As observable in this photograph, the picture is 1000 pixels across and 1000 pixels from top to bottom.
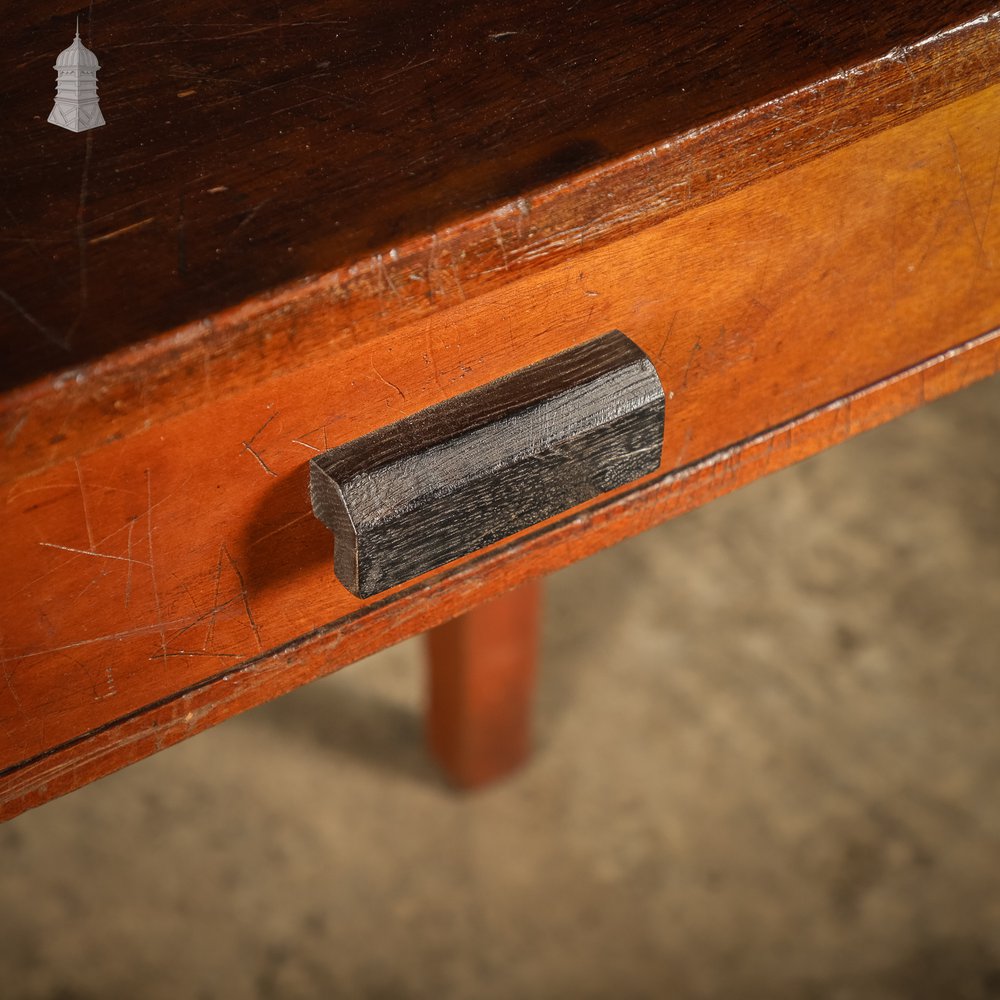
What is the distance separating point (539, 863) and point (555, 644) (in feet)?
0.87

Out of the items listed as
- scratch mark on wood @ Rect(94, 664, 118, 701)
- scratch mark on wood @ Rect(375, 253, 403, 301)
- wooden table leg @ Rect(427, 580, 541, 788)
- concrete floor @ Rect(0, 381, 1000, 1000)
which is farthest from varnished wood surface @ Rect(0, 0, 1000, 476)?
concrete floor @ Rect(0, 381, 1000, 1000)

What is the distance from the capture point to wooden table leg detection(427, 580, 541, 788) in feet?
3.90

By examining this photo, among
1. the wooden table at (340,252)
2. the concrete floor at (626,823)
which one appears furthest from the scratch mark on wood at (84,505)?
the concrete floor at (626,823)

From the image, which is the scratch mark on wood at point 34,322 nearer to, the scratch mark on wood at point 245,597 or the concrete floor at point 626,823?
the scratch mark on wood at point 245,597

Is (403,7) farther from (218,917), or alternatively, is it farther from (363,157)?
(218,917)

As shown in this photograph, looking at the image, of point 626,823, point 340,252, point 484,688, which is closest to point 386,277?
point 340,252

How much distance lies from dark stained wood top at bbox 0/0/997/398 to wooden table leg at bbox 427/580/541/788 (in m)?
0.71

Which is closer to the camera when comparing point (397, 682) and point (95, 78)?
point (95, 78)

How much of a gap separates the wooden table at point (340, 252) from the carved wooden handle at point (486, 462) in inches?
0.6

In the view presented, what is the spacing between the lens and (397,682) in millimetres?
1503

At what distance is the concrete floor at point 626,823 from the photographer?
1259mm

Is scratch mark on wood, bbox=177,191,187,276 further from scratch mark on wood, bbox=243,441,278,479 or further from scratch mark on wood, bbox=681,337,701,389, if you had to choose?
scratch mark on wood, bbox=681,337,701,389

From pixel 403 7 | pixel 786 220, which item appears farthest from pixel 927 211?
pixel 403 7

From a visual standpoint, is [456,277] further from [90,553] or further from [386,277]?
[90,553]
